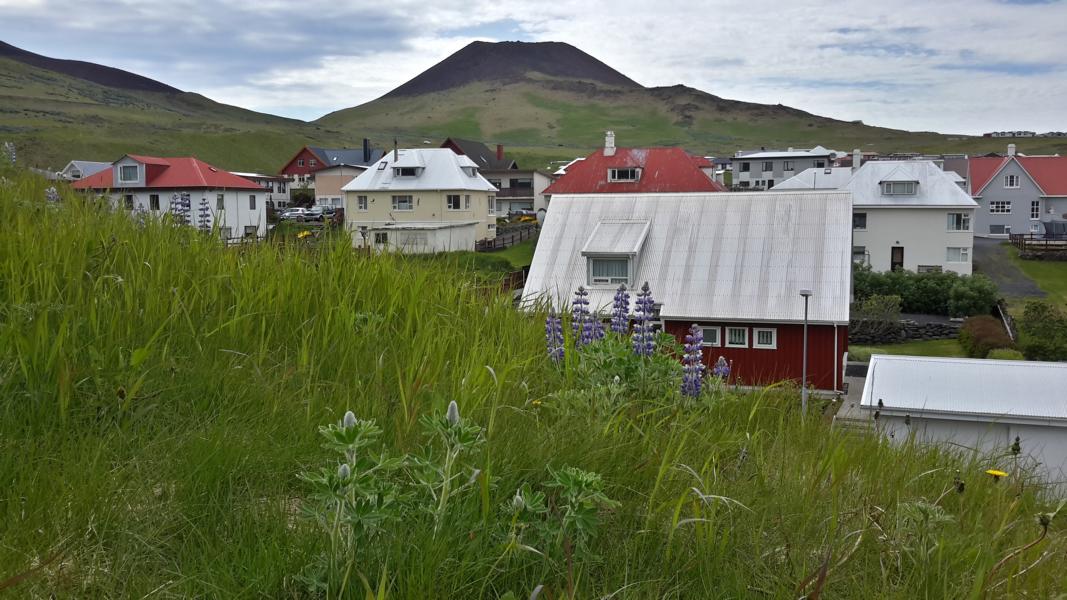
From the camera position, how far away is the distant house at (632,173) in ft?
184

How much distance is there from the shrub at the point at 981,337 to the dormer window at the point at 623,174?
25.3 m

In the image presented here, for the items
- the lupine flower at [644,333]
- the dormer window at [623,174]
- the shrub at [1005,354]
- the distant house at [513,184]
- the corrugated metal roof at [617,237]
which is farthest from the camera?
the distant house at [513,184]

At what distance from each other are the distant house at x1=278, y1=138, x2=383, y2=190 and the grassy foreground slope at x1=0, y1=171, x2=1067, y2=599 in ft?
307

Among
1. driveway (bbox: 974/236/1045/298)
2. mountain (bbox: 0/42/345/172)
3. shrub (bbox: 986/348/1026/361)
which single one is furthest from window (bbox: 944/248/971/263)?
mountain (bbox: 0/42/345/172)

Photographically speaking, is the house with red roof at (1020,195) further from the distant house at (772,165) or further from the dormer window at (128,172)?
the dormer window at (128,172)

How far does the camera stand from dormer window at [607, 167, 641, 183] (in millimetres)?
57875

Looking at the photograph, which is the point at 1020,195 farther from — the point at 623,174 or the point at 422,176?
the point at 422,176

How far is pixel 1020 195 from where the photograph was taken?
74.9 m

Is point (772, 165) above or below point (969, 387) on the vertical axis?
above

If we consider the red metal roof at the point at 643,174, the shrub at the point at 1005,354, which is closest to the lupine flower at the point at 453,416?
the shrub at the point at 1005,354

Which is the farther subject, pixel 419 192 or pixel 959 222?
pixel 419 192

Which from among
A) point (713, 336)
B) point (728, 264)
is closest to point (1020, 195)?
point (728, 264)

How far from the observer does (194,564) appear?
2.32 metres

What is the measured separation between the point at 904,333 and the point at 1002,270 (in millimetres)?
22691
